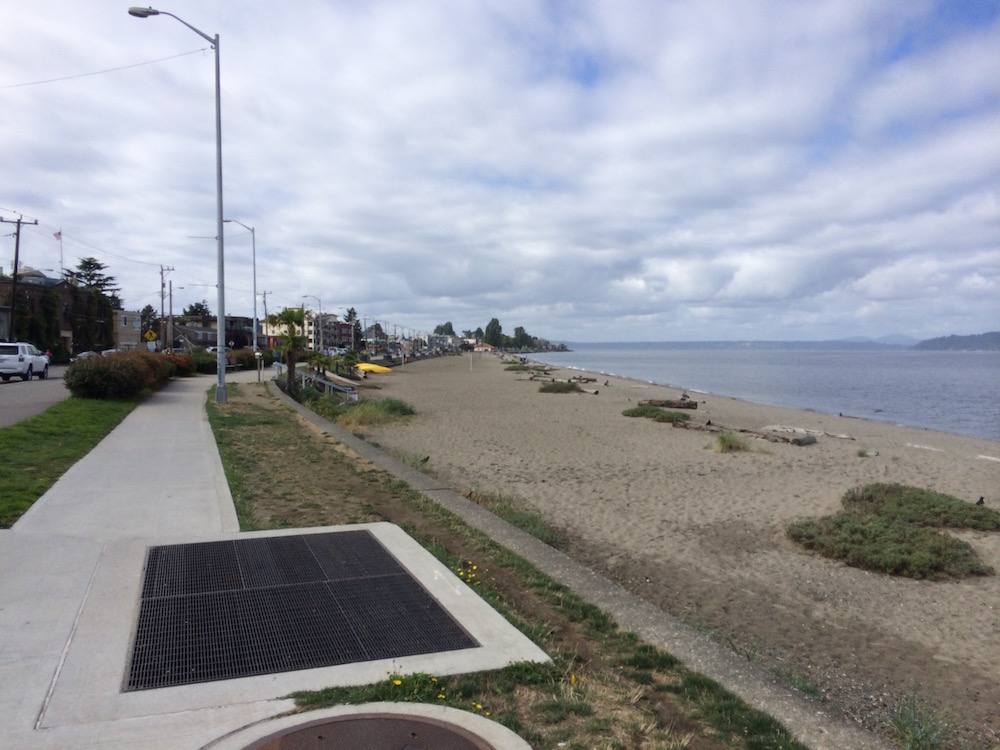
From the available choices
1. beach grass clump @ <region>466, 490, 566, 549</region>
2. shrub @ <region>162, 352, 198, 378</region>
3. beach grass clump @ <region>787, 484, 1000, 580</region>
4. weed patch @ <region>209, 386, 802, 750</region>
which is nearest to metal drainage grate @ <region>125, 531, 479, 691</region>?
weed patch @ <region>209, 386, 802, 750</region>

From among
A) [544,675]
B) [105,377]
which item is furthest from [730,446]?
[105,377]

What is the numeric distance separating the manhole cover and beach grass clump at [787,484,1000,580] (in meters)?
7.08

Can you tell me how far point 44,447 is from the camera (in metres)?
11.4

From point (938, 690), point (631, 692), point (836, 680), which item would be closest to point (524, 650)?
point (631, 692)

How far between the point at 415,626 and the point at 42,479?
6.35 meters

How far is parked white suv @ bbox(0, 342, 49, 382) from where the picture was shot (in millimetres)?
29391

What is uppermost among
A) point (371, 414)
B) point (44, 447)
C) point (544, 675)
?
point (44, 447)

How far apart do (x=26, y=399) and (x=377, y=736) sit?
20.5 m

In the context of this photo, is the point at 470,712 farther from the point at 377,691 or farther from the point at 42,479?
the point at 42,479

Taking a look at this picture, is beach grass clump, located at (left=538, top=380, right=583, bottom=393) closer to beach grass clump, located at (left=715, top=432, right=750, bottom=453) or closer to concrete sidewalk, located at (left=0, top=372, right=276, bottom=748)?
beach grass clump, located at (left=715, top=432, right=750, bottom=453)

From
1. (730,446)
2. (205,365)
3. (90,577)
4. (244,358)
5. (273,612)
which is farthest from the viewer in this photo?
(244,358)

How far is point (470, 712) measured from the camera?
3.88 m

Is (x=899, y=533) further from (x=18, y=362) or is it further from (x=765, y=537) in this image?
(x=18, y=362)

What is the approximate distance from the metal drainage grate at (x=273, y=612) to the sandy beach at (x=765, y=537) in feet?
9.13
